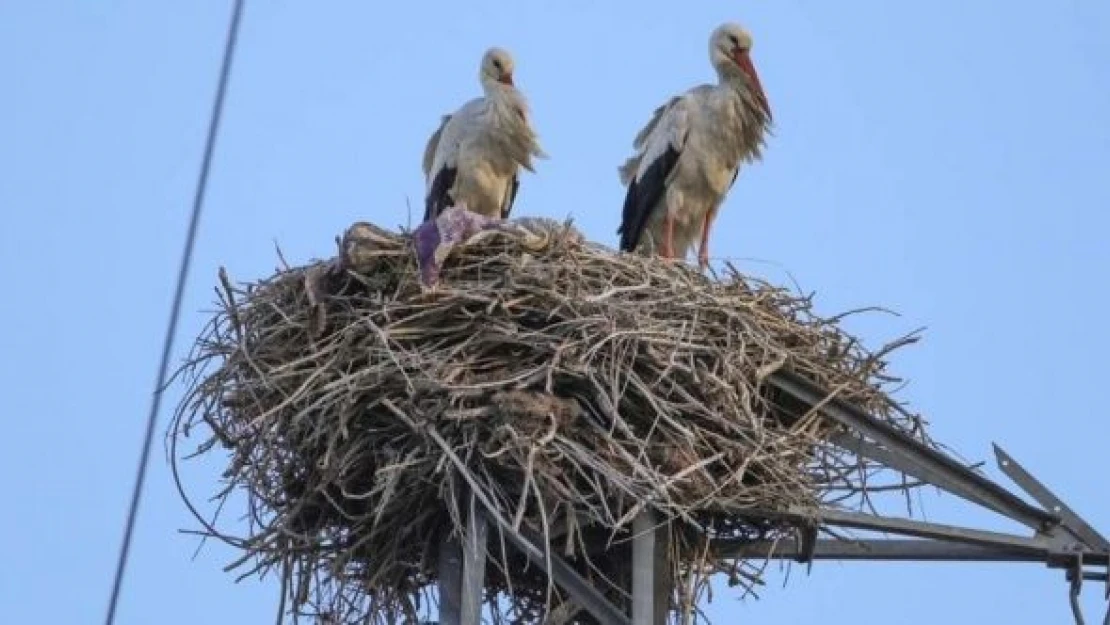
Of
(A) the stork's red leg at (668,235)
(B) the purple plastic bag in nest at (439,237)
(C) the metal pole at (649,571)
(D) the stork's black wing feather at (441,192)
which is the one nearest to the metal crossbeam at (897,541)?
(C) the metal pole at (649,571)

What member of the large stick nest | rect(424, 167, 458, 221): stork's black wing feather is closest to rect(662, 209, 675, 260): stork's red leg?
rect(424, 167, 458, 221): stork's black wing feather

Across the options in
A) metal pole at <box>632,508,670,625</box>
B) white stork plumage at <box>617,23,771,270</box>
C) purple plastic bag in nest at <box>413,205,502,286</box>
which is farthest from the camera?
white stork plumage at <box>617,23,771,270</box>

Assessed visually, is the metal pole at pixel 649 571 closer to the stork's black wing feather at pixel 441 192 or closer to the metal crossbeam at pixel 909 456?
the metal crossbeam at pixel 909 456

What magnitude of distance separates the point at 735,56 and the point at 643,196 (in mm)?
777

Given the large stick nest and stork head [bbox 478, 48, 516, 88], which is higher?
stork head [bbox 478, 48, 516, 88]

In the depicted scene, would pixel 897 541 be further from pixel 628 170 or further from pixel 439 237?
pixel 628 170

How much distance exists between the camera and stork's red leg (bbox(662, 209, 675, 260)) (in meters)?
11.7

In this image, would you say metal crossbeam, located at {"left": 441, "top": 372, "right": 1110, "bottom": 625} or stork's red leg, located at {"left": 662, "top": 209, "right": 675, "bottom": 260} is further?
stork's red leg, located at {"left": 662, "top": 209, "right": 675, "bottom": 260}

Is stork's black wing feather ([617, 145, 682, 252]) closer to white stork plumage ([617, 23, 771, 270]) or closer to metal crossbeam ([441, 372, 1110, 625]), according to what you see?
white stork plumage ([617, 23, 771, 270])

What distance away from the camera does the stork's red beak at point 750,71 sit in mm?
11758

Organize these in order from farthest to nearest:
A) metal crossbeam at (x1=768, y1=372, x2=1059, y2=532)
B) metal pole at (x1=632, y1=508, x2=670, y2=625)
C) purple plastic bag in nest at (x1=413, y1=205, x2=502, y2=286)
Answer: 1. purple plastic bag in nest at (x1=413, y1=205, x2=502, y2=286)
2. metal crossbeam at (x1=768, y1=372, x2=1059, y2=532)
3. metal pole at (x1=632, y1=508, x2=670, y2=625)

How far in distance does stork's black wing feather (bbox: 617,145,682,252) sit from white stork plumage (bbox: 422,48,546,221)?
0.45 meters

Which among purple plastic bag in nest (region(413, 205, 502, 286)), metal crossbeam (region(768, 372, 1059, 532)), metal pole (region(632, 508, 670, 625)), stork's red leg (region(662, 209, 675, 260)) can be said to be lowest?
metal pole (region(632, 508, 670, 625))

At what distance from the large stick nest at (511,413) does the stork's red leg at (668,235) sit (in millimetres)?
2247
